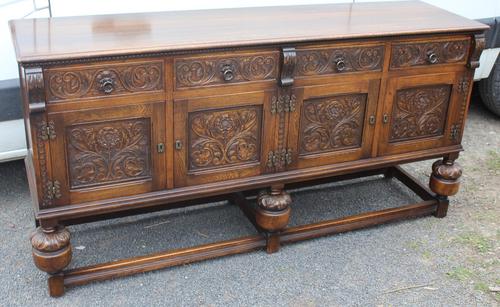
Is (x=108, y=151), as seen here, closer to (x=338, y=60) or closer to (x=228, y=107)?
(x=228, y=107)

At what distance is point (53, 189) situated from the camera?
2.29m

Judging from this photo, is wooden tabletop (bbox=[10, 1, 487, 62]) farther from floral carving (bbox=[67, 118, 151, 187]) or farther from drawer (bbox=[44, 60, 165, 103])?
floral carving (bbox=[67, 118, 151, 187])

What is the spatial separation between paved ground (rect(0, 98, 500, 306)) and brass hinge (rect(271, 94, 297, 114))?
0.65 m

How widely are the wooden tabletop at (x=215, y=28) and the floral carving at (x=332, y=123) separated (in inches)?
11.0

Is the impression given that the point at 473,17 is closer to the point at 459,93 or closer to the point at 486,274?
the point at 459,93

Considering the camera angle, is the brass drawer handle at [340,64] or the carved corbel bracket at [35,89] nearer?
the carved corbel bracket at [35,89]

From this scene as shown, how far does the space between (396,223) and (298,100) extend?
901 millimetres

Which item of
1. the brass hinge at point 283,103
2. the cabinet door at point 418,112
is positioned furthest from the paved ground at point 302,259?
the brass hinge at point 283,103

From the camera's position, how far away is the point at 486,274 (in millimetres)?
2738

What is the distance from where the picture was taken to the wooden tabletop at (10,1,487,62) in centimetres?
223

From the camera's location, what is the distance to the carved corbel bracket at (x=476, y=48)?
2.77m

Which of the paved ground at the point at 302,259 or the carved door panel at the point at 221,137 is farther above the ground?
the carved door panel at the point at 221,137

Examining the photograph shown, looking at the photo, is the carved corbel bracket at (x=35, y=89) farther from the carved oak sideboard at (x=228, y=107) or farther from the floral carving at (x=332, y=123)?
the floral carving at (x=332, y=123)

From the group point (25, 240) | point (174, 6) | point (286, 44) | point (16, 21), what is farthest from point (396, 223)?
point (16, 21)
